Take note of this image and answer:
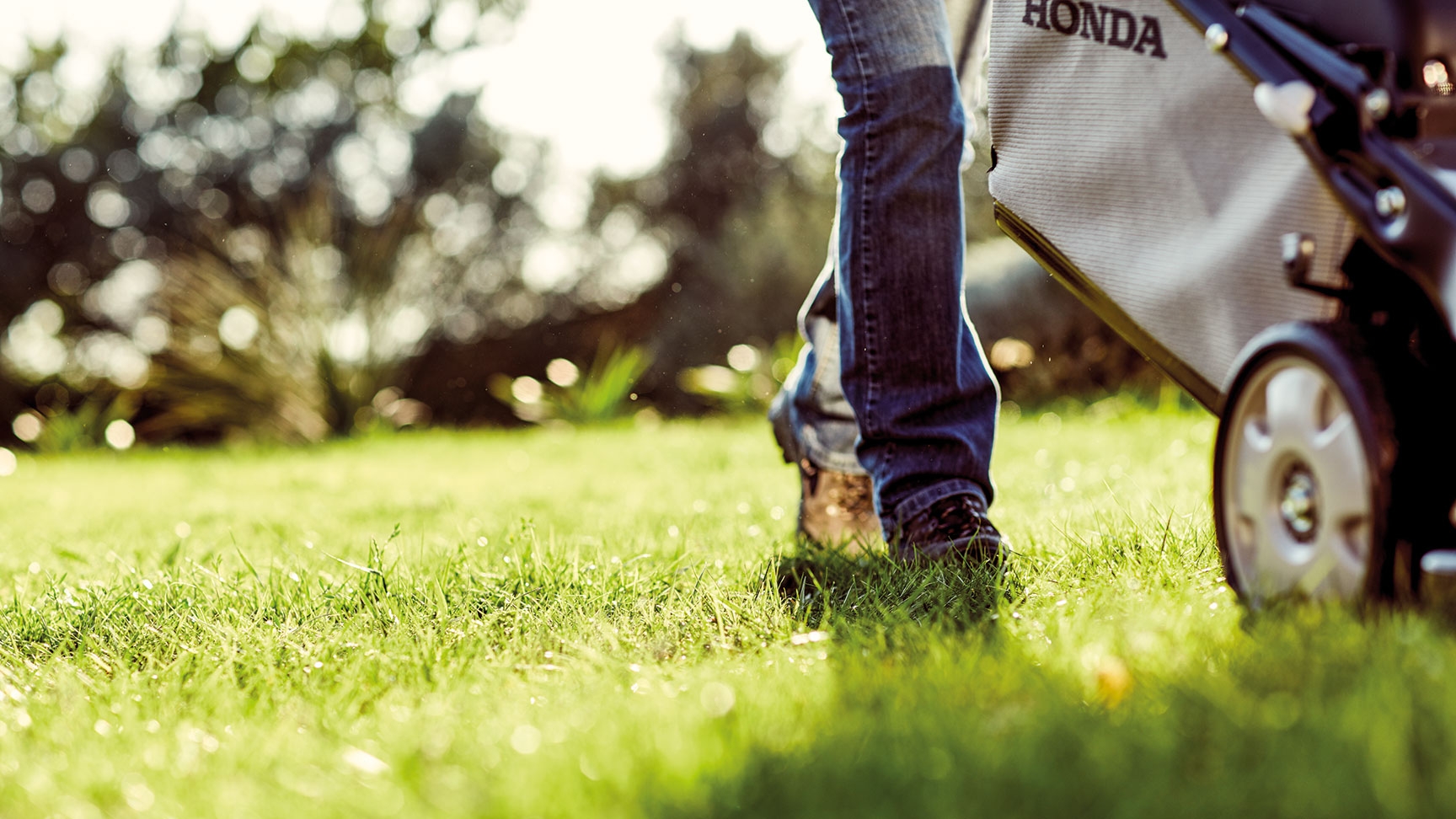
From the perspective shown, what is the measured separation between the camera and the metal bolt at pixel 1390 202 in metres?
1.20

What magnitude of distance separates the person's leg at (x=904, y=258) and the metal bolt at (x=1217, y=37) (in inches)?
25.6

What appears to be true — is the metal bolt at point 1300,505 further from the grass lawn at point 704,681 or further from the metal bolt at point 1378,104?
the metal bolt at point 1378,104

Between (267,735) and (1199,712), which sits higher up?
(1199,712)

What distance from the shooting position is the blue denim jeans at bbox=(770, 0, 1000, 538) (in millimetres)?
2008

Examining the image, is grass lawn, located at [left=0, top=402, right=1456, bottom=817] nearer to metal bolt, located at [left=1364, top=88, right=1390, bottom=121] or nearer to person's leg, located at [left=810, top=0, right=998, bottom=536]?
person's leg, located at [left=810, top=0, right=998, bottom=536]

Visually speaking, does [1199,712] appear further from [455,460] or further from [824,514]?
[455,460]

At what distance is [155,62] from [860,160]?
10.6 meters

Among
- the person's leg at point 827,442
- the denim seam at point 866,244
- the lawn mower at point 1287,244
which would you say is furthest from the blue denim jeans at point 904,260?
the lawn mower at point 1287,244

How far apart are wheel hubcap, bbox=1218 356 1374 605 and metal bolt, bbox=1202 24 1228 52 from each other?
1.19 ft

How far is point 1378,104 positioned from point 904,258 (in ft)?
2.89

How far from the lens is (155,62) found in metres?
11.0

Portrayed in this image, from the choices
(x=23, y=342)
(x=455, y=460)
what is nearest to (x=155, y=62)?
(x=23, y=342)

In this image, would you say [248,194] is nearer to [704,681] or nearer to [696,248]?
[696,248]

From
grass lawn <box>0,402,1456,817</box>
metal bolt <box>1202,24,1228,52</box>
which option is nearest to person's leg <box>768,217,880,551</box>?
grass lawn <box>0,402,1456,817</box>
